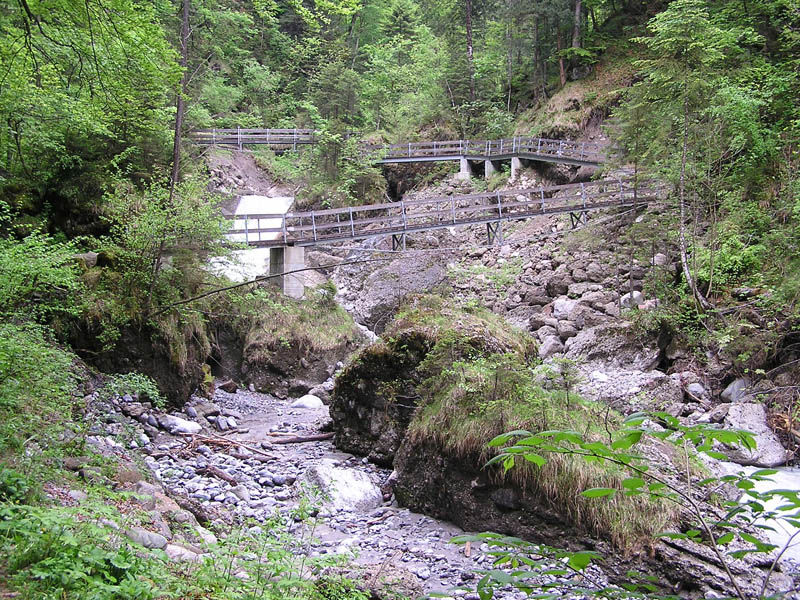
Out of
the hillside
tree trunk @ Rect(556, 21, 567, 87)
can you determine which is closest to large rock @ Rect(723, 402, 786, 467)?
the hillside

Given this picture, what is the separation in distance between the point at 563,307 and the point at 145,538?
1310 centimetres

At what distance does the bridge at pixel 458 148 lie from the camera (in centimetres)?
2012

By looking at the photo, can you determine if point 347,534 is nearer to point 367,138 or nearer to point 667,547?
point 667,547

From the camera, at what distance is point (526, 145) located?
21.5m

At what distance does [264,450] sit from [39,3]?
22.0 ft

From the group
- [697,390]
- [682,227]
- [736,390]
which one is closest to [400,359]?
[697,390]

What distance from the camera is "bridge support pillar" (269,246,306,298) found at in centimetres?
1496

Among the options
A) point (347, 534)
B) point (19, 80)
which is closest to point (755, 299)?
point (347, 534)

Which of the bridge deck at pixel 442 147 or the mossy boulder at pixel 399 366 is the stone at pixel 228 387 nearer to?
the mossy boulder at pixel 399 366

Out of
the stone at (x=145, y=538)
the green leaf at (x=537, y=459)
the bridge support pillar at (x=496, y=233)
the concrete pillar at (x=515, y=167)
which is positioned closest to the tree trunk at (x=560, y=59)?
the concrete pillar at (x=515, y=167)

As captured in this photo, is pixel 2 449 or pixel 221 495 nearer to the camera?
pixel 2 449

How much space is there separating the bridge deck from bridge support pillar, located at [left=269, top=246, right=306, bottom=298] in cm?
737

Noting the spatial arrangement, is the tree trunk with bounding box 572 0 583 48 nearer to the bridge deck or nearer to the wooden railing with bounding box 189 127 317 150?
the bridge deck

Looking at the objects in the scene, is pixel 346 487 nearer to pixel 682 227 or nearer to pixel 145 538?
pixel 145 538
